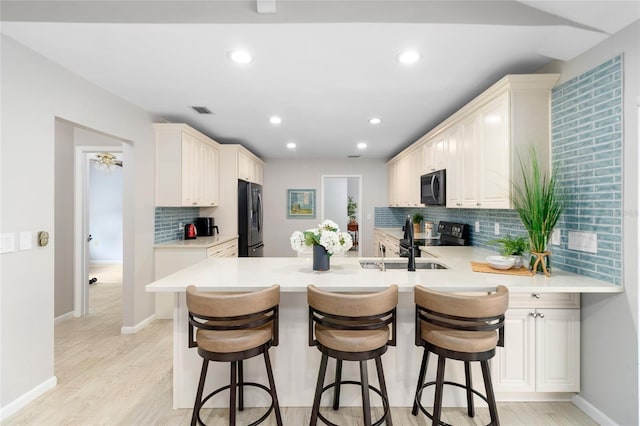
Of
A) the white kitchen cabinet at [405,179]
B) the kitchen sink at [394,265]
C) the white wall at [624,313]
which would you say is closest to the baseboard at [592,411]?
the white wall at [624,313]

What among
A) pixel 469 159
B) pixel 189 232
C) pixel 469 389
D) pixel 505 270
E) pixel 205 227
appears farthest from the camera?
pixel 205 227

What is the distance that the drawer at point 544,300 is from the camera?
2071mm

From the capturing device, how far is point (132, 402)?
2.20m

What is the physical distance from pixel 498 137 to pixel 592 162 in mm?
650

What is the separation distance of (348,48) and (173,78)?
1.48 metres

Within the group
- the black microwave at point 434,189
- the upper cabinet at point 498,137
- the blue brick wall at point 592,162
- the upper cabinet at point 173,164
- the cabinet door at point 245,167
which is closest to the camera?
the blue brick wall at point 592,162

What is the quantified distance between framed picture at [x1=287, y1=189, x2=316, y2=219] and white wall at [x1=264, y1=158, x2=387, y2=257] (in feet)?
0.26

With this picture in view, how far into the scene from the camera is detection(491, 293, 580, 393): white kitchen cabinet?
208 centimetres

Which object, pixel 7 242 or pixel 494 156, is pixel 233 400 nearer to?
pixel 7 242

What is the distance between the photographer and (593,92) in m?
1.99

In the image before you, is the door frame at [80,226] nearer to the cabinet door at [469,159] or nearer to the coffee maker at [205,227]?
the coffee maker at [205,227]

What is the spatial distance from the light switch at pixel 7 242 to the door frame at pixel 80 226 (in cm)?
213

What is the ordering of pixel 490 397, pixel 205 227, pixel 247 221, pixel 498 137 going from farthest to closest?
1. pixel 247 221
2. pixel 205 227
3. pixel 498 137
4. pixel 490 397

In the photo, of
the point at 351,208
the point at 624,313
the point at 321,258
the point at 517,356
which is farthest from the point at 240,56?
the point at 351,208
